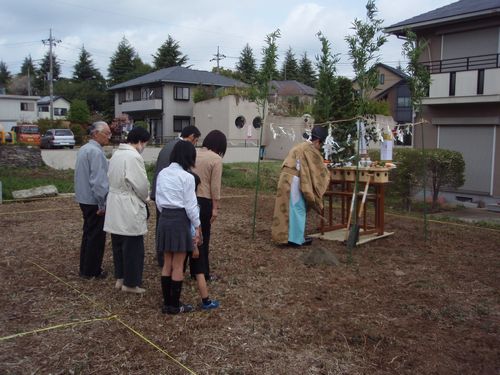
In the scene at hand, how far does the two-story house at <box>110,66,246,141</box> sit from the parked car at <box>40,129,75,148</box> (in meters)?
7.61

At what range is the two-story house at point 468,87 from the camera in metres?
13.5

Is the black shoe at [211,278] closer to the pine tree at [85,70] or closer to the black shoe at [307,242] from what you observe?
the black shoe at [307,242]

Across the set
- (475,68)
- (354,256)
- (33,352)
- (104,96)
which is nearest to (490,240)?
(354,256)

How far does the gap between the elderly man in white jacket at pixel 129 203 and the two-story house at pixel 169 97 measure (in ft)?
103

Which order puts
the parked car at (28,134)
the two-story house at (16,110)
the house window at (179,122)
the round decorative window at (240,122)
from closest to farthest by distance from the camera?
the parked car at (28,134) < the round decorative window at (240,122) < the house window at (179,122) < the two-story house at (16,110)

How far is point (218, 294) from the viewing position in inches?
192

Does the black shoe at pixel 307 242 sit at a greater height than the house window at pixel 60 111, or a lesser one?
lesser

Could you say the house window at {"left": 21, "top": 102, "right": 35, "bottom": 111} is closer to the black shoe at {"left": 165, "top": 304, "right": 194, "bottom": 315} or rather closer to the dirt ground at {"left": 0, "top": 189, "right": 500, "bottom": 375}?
the dirt ground at {"left": 0, "top": 189, "right": 500, "bottom": 375}

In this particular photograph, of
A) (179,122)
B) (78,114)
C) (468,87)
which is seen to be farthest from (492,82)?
(78,114)

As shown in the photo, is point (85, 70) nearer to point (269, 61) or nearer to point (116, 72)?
point (116, 72)

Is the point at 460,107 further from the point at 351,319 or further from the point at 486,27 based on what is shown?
the point at 351,319

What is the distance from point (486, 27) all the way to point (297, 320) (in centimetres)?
1260

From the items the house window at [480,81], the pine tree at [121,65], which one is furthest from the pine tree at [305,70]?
the house window at [480,81]

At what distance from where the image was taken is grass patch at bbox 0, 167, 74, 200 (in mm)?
13102
